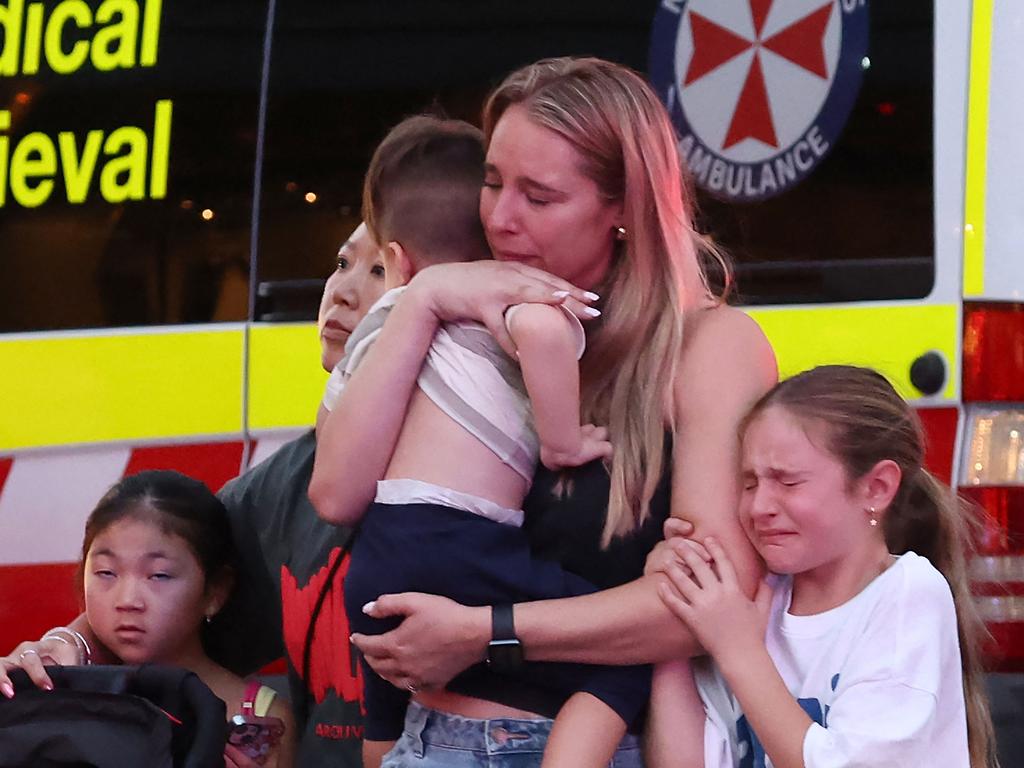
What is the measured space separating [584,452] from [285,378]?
132 centimetres

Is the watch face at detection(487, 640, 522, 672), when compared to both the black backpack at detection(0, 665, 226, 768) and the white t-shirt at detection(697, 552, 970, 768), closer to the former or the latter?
the white t-shirt at detection(697, 552, 970, 768)

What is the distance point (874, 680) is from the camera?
1.97 meters

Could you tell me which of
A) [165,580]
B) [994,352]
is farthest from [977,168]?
[165,580]

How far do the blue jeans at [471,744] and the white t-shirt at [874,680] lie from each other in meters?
0.23

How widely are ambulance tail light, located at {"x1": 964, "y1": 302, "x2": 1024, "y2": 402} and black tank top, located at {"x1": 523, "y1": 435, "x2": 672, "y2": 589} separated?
1.06 meters

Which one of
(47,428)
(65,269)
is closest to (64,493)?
(47,428)

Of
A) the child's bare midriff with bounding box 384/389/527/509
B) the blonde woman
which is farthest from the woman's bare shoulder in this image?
the child's bare midriff with bounding box 384/389/527/509

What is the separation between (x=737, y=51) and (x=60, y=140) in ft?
4.58

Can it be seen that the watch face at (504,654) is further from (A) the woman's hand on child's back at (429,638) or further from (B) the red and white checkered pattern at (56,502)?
(B) the red and white checkered pattern at (56,502)

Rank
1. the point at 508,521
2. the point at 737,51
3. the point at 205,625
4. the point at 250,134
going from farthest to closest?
the point at 250,134, the point at 737,51, the point at 205,625, the point at 508,521

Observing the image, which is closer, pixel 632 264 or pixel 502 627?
pixel 502 627

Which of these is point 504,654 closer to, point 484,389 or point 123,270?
point 484,389

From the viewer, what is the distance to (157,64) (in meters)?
3.31

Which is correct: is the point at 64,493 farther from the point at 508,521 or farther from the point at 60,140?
the point at 508,521
